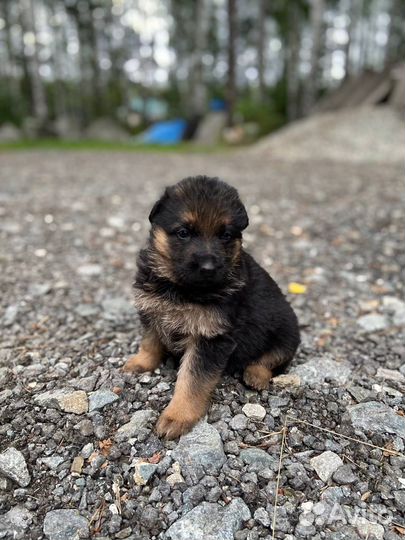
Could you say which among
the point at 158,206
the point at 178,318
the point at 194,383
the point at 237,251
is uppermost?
the point at 158,206

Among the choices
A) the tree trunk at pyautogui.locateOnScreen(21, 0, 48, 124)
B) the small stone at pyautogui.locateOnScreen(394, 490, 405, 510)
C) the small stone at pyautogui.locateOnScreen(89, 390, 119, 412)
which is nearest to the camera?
the small stone at pyautogui.locateOnScreen(394, 490, 405, 510)

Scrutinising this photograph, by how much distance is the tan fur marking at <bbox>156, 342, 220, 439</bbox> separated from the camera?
3.60m

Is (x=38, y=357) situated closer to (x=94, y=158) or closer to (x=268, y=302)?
(x=268, y=302)

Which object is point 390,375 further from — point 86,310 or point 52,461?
point 86,310

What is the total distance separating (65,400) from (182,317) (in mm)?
1140

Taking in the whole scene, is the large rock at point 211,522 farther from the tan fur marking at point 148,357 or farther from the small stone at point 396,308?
the small stone at point 396,308

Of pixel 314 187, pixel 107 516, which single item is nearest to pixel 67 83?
pixel 314 187

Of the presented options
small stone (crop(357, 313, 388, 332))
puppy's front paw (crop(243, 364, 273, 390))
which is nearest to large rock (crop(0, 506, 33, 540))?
puppy's front paw (crop(243, 364, 273, 390))

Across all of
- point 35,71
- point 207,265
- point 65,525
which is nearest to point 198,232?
point 207,265

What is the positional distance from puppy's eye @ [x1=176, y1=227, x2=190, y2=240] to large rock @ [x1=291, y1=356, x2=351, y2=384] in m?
1.72

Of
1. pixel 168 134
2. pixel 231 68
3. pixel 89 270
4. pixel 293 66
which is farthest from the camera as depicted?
pixel 293 66

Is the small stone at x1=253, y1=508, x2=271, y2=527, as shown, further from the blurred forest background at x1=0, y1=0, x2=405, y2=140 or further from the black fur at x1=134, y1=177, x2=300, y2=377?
the blurred forest background at x1=0, y1=0, x2=405, y2=140

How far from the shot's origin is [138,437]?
3.60 m

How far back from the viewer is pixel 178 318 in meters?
3.77
